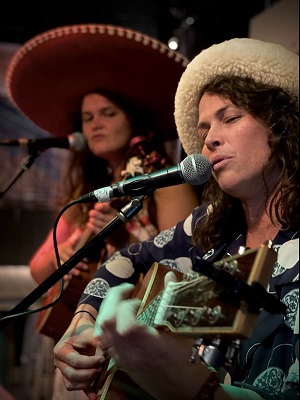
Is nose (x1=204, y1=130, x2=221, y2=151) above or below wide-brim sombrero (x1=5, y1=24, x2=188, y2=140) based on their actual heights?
below

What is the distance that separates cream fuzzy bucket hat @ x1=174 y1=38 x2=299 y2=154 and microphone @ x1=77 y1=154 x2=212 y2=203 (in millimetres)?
372

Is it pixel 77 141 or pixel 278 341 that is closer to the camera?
pixel 278 341

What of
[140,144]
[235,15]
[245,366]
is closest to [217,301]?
[245,366]

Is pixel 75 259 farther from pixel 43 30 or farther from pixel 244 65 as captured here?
pixel 43 30

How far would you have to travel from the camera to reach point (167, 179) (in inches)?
51.3

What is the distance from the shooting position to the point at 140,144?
214 centimetres

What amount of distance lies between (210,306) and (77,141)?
1.30 m

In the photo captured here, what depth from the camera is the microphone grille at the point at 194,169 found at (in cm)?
128

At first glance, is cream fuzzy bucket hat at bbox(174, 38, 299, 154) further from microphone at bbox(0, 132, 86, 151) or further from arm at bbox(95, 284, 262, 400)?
arm at bbox(95, 284, 262, 400)

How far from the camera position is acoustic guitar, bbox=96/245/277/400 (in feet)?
3.07

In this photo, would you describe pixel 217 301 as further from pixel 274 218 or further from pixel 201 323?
pixel 274 218

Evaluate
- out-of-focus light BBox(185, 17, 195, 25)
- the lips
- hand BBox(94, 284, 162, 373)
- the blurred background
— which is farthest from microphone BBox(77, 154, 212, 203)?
out-of-focus light BBox(185, 17, 195, 25)

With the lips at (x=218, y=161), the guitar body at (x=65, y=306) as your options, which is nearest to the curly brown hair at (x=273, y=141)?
the lips at (x=218, y=161)

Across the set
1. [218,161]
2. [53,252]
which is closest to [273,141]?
[218,161]
